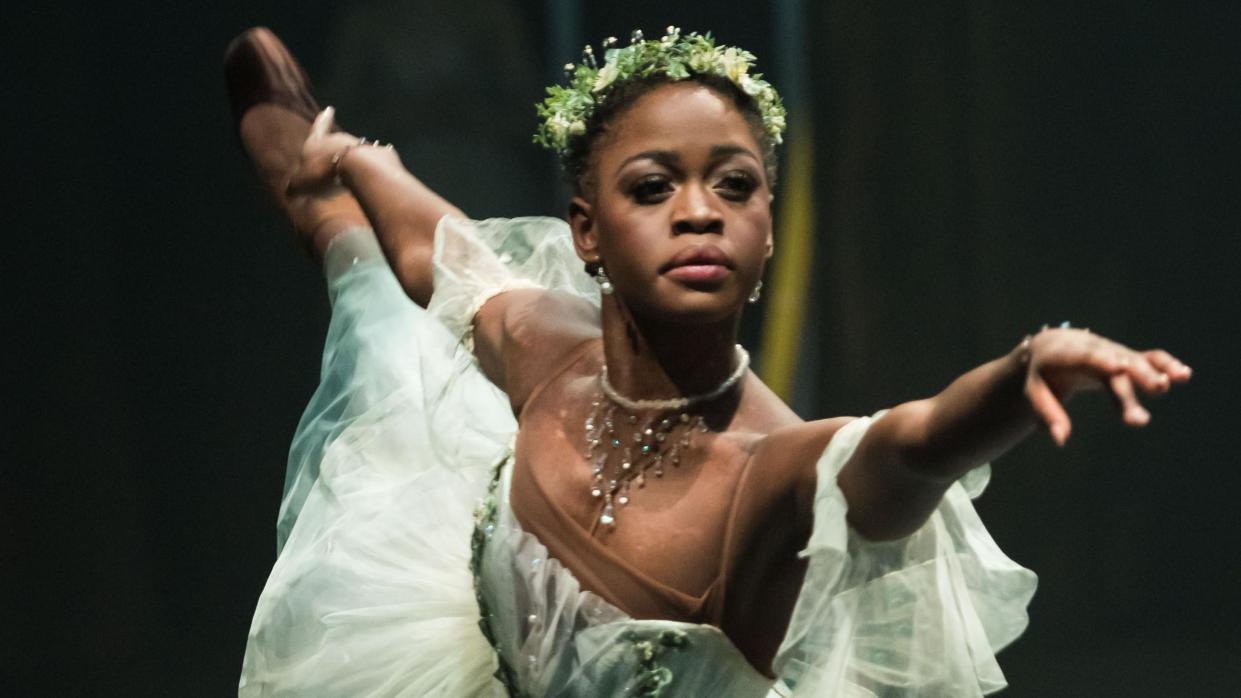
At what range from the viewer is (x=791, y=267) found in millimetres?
2076

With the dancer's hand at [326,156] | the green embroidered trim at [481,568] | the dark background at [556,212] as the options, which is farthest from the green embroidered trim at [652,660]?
the dark background at [556,212]

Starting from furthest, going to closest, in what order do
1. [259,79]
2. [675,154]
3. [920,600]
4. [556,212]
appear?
1. [556,212]
2. [259,79]
3. [675,154]
4. [920,600]

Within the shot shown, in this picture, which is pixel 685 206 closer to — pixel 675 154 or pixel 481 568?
pixel 675 154

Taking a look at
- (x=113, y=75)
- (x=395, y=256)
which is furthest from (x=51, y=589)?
(x=395, y=256)

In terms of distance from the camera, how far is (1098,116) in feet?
6.21

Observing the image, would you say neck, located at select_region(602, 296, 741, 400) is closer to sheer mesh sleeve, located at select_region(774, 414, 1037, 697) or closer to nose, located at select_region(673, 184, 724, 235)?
nose, located at select_region(673, 184, 724, 235)

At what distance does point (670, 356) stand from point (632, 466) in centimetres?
9

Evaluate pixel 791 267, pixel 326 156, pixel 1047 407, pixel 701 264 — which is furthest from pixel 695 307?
pixel 791 267

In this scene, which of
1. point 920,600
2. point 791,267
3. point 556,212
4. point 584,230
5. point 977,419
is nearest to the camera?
point 977,419

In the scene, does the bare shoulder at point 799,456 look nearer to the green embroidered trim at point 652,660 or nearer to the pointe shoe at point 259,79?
the green embroidered trim at point 652,660

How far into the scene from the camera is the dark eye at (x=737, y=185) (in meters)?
1.23

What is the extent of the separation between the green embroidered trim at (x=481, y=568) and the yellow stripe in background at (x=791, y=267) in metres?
0.75

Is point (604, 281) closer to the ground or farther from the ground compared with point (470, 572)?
farther from the ground

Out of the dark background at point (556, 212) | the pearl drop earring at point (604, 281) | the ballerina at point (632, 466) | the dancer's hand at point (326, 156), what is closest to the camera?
the ballerina at point (632, 466)
